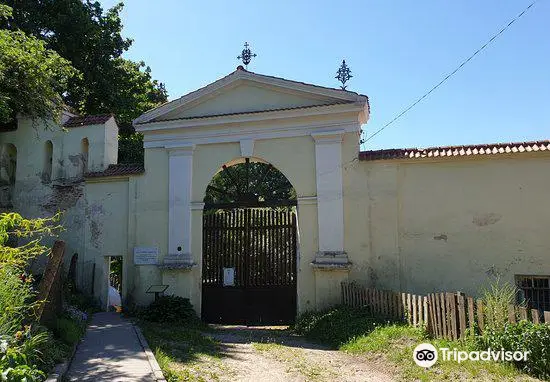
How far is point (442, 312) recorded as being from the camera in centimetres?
822

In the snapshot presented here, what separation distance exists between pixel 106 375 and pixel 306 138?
8.06 metres

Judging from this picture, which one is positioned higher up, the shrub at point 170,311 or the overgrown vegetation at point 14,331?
the overgrown vegetation at point 14,331

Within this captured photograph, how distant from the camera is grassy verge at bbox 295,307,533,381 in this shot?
664cm

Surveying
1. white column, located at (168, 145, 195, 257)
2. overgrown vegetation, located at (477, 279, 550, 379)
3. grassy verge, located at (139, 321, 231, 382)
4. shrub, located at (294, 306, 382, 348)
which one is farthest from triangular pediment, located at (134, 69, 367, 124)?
overgrown vegetation, located at (477, 279, 550, 379)

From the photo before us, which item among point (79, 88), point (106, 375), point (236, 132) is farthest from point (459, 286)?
point (79, 88)

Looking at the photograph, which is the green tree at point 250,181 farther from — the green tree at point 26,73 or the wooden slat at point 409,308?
the wooden slat at point 409,308

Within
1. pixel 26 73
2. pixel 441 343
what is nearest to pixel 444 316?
pixel 441 343

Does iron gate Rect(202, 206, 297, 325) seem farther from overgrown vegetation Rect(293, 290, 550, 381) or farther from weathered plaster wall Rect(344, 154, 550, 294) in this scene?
overgrown vegetation Rect(293, 290, 550, 381)

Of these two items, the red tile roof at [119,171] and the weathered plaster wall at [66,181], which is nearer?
the red tile roof at [119,171]

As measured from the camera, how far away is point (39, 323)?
731cm

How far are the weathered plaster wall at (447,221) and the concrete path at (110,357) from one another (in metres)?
5.72

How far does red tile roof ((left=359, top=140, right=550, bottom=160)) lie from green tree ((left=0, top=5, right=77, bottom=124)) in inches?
333

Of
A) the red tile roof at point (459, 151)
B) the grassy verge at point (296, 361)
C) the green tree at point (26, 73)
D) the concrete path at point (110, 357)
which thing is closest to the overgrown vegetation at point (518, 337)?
the grassy verge at point (296, 361)

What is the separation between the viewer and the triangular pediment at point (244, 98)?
507 inches
